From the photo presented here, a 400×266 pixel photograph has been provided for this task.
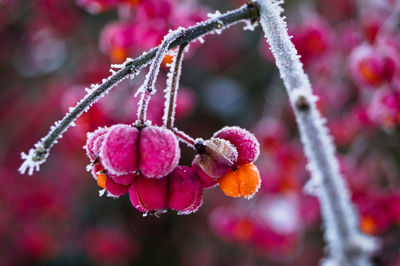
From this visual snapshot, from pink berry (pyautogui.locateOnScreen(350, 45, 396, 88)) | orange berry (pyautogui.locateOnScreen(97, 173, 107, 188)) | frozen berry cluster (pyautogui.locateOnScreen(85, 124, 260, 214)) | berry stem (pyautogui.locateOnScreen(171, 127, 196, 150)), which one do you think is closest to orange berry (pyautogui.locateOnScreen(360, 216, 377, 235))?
pink berry (pyautogui.locateOnScreen(350, 45, 396, 88))

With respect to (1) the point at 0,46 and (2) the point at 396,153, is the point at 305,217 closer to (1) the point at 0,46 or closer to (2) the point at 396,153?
(2) the point at 396,153

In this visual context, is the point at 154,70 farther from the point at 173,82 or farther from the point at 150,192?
the point at 150,192

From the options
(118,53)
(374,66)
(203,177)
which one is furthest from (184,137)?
(374,66)

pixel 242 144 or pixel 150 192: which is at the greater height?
pixel 242 144

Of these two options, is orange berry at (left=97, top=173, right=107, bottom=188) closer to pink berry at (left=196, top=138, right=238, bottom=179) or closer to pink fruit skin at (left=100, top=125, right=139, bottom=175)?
pink fruit skin at (left=100, top=125, right=139, bottom=175)

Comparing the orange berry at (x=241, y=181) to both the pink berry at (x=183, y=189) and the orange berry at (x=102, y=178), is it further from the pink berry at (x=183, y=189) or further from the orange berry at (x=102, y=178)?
the orange berry at (x=102, y=178)

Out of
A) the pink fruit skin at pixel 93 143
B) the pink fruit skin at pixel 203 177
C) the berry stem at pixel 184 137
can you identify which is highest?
the berry stem at pixel 184 137

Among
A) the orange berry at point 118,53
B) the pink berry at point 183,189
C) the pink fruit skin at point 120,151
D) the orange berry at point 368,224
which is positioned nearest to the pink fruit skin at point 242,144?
the pink berry at point 183,189
